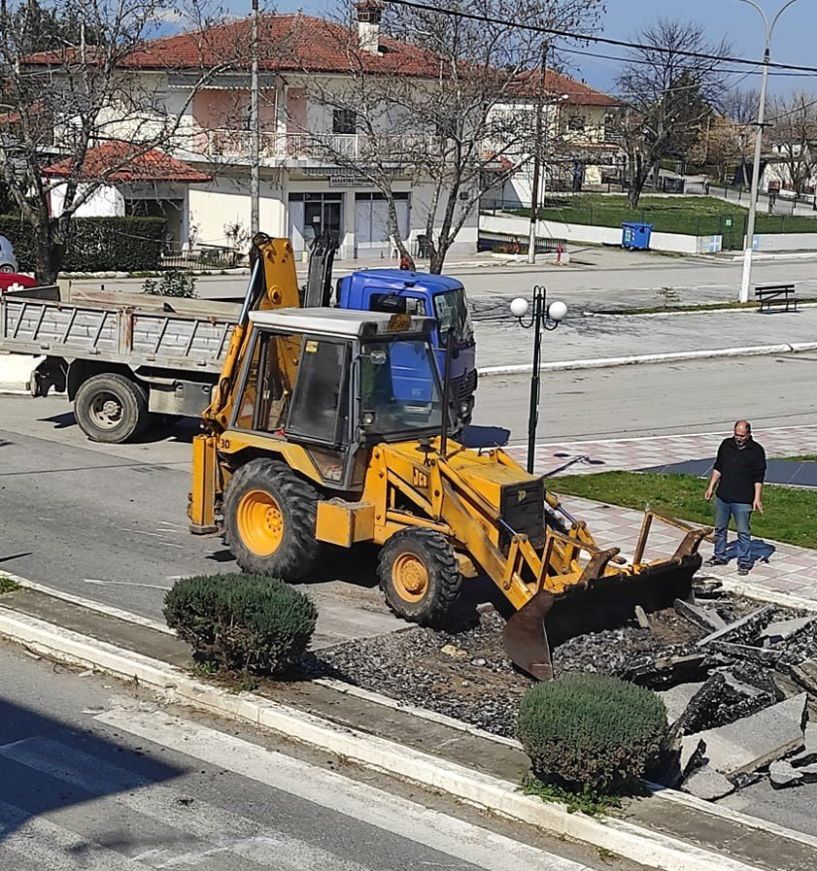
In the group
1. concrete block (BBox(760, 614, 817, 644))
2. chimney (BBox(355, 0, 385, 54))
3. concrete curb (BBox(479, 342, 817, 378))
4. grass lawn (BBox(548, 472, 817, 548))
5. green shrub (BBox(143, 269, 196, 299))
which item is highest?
chimney (BBox(355, 0, 385, 54))

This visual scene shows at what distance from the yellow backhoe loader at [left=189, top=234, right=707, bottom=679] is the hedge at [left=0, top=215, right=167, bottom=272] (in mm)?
31525

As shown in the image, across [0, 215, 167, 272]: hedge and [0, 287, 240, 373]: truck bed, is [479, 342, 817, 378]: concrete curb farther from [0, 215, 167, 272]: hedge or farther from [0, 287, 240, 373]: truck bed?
[0, 215, 167, 272]: hedge

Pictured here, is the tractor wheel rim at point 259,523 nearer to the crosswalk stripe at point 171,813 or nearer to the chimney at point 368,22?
the crosswalk stripe at point 171,813

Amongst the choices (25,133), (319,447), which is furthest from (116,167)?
(319,447)

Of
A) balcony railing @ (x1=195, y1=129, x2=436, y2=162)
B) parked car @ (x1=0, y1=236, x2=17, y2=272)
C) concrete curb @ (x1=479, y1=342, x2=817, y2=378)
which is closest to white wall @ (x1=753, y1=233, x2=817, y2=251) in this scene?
balcony railing @ (x1=195, y1=129, x2=436, y2=162)

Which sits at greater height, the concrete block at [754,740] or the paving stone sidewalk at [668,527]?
the paving stone sidewalk at [668,527]

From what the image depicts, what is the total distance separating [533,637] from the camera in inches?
424

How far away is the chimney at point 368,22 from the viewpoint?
29234mm

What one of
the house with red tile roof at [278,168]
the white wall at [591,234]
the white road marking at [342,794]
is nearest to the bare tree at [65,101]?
the house with red tile roof at [278,168]

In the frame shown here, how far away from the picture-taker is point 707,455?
66.3 ft

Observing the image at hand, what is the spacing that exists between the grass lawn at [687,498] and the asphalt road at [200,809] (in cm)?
782

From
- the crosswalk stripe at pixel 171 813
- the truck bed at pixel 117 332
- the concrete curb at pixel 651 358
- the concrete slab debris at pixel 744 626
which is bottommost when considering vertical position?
the crosswalk stripe at pixel 171 813

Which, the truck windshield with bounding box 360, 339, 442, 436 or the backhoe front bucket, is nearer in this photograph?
the backhoe front bucket

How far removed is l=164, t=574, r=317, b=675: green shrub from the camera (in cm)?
971
